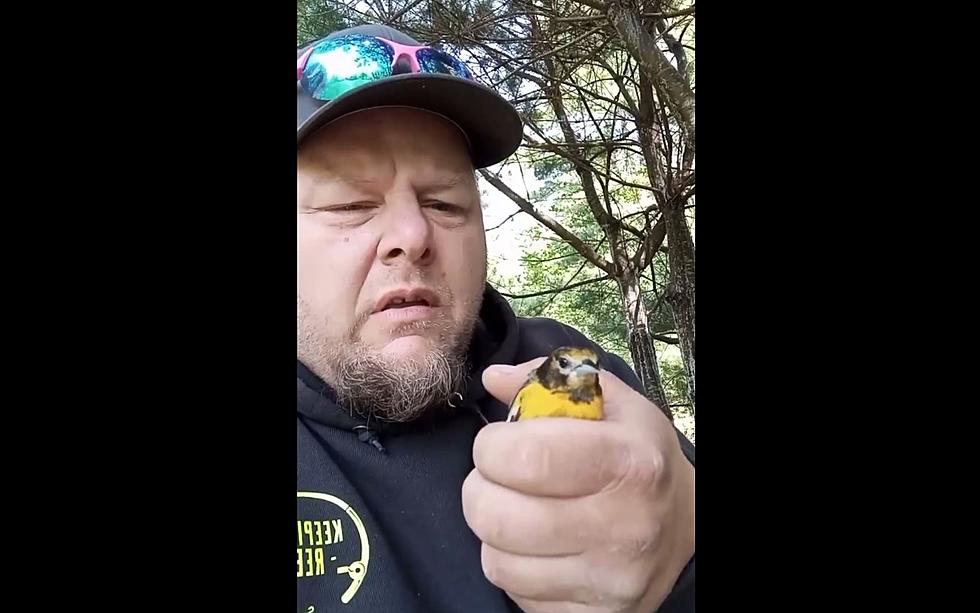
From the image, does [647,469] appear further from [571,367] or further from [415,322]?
[415,322]

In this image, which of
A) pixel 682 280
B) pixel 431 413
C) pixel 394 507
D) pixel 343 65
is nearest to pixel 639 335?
pixel 682 280

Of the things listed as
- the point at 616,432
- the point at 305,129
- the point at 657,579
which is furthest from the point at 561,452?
the point at 305,129

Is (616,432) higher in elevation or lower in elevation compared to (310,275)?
lower

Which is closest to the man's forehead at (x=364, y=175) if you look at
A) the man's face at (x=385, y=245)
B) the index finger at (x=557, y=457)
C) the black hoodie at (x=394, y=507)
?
the man's face at (x=385, y=245)

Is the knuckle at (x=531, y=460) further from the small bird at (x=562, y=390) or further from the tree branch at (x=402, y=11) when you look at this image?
the tree branch at (x=402, y=11)

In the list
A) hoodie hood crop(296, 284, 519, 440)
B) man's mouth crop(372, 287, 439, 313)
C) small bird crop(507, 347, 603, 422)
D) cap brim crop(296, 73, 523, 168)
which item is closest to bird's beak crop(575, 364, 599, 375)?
small bird crop(507, 347, 603, 422)
